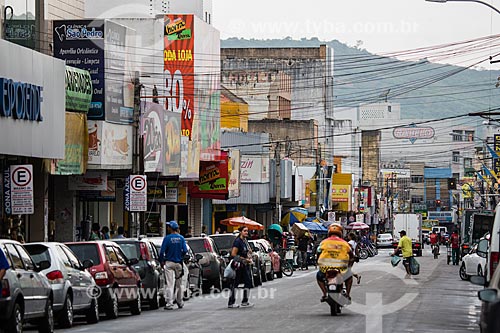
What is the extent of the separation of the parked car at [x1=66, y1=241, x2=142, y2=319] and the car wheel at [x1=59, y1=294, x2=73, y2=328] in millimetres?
2338

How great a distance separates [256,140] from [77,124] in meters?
41.5

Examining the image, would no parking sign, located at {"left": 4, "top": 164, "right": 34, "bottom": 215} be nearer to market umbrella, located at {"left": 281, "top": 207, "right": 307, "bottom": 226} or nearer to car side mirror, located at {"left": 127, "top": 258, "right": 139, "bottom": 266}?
car side mirror, located at {"left": 127, "top": 258, "right": 139, "bottom": 266}

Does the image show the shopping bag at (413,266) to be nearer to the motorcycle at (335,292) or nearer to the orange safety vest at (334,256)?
the orange safety vest at (334,256)

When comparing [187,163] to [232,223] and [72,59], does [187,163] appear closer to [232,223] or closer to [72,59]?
[232,223]

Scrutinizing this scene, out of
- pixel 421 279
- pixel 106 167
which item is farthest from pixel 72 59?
pixel 421 279

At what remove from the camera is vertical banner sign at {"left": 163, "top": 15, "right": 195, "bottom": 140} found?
5538 centimetres

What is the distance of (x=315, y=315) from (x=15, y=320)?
25.4 feet

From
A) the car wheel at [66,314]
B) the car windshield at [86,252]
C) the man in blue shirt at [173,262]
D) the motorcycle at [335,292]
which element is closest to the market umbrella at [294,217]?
the man in blue shirt at [173,262]

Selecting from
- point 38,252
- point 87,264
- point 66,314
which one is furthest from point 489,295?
point 87,264

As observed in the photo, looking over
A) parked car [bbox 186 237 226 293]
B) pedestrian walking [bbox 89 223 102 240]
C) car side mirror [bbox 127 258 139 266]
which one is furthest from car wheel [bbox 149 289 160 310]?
pedestrian walking [bbox 89 223 102 240]

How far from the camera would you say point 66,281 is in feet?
74.7

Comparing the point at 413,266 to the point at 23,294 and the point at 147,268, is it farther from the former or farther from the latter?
the point at 23,294

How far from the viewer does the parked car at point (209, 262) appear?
36.4 m

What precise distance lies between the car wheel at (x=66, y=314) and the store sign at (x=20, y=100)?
9.03 metres
